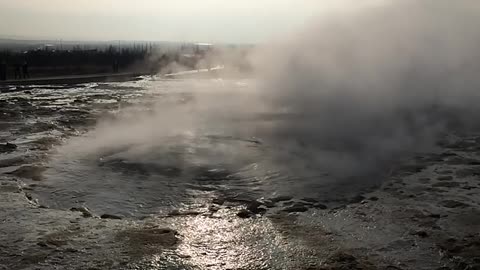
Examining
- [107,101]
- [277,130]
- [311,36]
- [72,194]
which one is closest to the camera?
[72,194]

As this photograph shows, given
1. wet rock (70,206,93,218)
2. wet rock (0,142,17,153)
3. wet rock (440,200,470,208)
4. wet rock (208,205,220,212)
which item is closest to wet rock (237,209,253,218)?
wet rock (208,205,220,212)

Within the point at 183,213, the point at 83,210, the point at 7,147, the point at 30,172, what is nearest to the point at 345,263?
the point at 183,213

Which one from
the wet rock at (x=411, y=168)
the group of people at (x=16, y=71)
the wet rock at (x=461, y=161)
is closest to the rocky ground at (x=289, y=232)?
the wet rock at (x=411, y=168)

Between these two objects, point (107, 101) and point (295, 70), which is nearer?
point (295, 70)

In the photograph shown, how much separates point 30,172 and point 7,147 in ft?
8.34

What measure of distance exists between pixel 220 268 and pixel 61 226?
2.20m

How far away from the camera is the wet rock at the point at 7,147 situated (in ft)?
31.6

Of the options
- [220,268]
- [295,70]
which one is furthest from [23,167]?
[295,70]

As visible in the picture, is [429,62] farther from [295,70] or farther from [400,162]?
[400,162]

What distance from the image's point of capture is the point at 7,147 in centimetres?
990

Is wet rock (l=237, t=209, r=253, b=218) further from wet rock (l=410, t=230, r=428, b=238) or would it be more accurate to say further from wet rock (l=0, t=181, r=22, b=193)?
wet rock (l=0, t=181, r=22, b=193)

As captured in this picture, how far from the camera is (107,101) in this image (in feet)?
64.3

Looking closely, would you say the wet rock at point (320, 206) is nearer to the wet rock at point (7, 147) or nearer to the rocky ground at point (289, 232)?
the rocky ground at point (289, 232)

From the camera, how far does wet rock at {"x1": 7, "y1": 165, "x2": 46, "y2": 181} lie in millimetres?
7559
